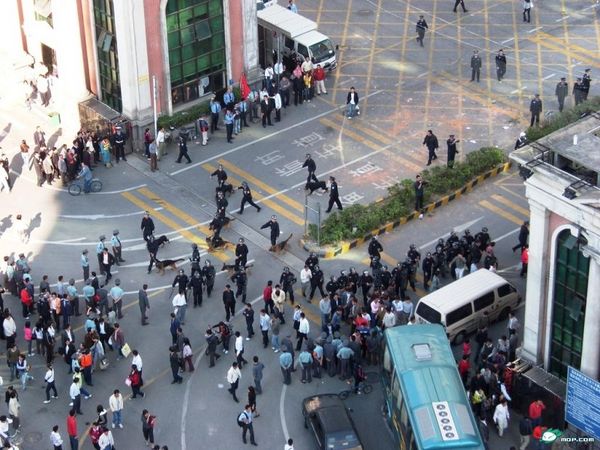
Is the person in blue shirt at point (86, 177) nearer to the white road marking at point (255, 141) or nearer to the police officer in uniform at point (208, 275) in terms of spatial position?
the white road marking at point (255, 141)

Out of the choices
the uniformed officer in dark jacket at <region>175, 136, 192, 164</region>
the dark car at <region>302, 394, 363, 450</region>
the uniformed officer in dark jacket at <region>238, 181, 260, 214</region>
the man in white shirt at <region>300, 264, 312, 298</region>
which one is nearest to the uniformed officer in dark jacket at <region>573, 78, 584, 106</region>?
the uniformed officer in dark jacket at <region>238, 181, 260, 214</region>

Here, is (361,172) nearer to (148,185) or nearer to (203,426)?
(148,185)

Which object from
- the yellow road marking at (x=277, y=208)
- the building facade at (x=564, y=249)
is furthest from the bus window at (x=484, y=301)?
the yellow road marking at (x=277, y=208)

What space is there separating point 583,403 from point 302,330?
10.6m

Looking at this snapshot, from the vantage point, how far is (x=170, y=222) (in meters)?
55.0

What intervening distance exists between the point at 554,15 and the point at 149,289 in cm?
3215

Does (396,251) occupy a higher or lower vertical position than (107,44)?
lower

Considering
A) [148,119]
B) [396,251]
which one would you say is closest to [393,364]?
[396,251]

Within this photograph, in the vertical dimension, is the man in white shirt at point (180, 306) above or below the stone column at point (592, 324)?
below

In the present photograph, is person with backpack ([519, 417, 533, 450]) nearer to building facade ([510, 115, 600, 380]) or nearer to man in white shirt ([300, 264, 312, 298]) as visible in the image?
building facade ([510, 115, 600, 380])

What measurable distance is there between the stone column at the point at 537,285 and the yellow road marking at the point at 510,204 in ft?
37.7

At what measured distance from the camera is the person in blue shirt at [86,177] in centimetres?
5631

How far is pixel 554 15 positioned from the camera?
72562 millimetres

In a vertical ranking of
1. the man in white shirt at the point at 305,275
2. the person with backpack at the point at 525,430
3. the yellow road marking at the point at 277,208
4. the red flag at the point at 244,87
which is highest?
the red flag at the point at 244,87
